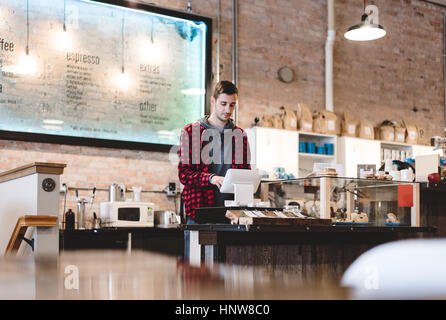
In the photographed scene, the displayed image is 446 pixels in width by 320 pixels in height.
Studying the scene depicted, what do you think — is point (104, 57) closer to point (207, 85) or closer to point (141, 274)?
point (207, 85)

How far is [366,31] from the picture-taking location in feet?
20.1

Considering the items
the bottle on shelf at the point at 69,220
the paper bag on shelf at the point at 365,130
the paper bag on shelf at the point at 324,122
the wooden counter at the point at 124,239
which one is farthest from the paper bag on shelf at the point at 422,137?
the bottle on shelf at the point at 69,220

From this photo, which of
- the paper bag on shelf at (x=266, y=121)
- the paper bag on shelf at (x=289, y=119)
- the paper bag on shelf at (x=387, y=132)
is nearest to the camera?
the paper bag on shelf at (x=266, y=121)

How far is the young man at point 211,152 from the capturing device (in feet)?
10.7

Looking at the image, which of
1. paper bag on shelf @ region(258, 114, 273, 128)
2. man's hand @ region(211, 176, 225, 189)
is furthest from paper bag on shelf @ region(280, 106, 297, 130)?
man's hand @ region(211, 176, 225, 189)

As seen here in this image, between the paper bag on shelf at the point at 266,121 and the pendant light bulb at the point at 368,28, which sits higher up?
the pendant light bulb at the point at 368,28

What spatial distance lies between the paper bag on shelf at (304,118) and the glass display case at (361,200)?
9.43 ft

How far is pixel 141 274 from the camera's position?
633 millimetres

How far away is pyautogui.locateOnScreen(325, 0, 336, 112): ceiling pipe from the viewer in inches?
295

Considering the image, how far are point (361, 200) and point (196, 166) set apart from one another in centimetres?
114

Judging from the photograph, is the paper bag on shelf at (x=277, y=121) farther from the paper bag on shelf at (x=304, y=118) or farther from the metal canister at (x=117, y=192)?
the metal canister at (x=117, y=192)

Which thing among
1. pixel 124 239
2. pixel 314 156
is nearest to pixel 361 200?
pixel 124 239
